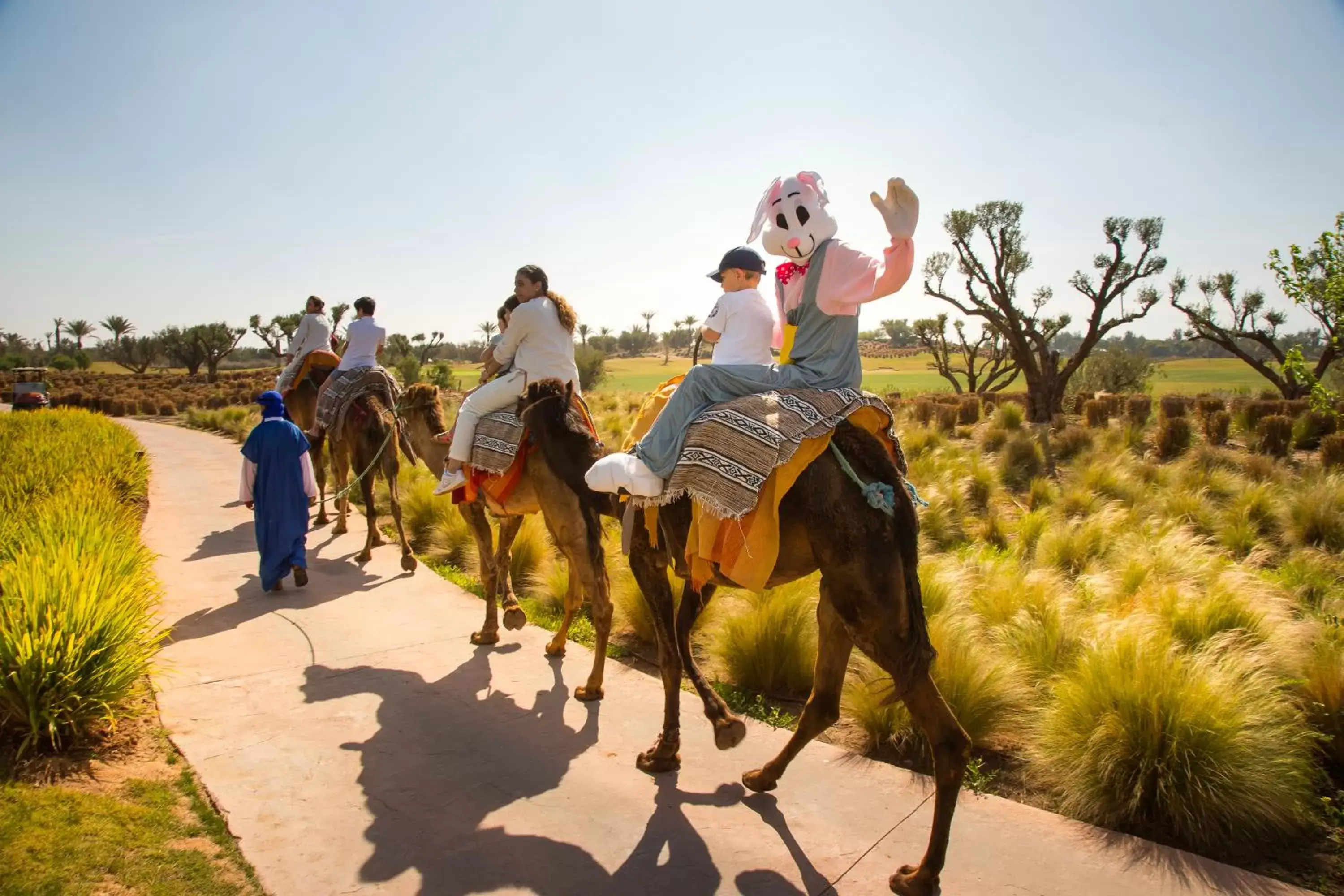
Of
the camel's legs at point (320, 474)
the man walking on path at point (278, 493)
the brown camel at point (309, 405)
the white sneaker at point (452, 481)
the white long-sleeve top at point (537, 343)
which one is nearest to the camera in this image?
the white long-sleeve top at point (537, 343)

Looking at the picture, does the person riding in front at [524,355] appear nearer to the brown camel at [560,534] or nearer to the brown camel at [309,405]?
the brown camel at [560,534]

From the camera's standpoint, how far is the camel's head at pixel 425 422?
8.08 m

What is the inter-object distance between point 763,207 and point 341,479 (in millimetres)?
8665

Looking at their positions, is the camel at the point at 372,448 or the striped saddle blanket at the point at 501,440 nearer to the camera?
the striped saddle blanket at the point at 501,440

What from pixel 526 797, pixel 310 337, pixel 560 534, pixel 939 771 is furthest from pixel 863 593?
pixel 310 337

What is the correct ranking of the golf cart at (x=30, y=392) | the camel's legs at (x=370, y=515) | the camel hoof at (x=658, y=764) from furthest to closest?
1. the golf cart at (x=30, y=392)
2. the camel's legs at (x=370, y=515)
3. the camel hoof at (x=658, y=764)

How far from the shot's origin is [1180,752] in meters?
3.97

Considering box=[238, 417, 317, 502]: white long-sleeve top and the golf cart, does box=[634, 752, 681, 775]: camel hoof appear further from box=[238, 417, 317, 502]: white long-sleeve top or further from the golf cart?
the golf cart

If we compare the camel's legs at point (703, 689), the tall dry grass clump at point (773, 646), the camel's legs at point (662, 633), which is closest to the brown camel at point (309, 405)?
the tall dry grass clump at point (773, 646)

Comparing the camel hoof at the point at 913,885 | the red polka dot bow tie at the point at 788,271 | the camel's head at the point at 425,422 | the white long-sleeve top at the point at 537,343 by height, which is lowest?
the camel hoof at the point at 913,885

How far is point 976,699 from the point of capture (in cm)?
489

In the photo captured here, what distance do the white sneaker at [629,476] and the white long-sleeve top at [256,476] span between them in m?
4.95

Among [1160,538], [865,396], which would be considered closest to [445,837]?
[865,396]

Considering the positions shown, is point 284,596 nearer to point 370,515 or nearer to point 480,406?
point 370,515
